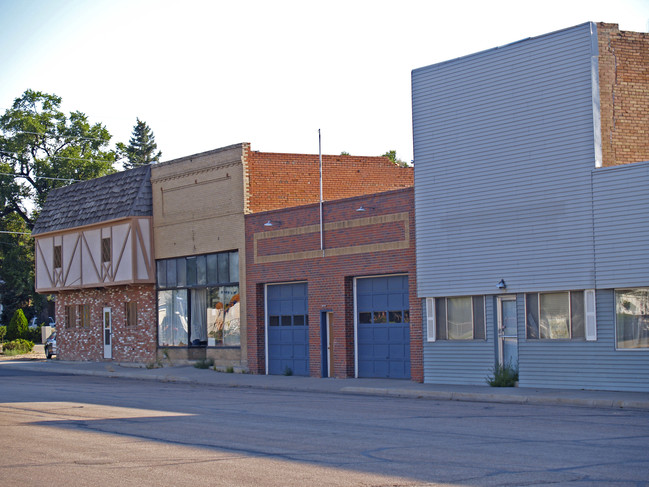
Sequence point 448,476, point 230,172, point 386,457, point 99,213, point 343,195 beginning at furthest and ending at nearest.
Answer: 1. point 99,213
2. point 343,195
3. point 230,172
4. point 386,457
5. point 448,476

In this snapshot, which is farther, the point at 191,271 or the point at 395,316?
the point at 191,271

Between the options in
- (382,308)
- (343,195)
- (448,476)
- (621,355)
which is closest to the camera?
(448,476)

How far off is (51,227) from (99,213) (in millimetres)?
4957

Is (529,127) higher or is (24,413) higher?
(529,127)

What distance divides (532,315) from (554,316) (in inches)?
25.4

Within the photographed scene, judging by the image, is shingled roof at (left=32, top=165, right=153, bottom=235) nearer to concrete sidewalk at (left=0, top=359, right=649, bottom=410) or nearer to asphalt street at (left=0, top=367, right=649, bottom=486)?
concrete sidewalk at (left=0, top=359, right=649, bottom=410)

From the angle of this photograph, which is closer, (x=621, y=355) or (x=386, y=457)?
(x=386, y=457)

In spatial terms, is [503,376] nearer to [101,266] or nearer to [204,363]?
[204,363]

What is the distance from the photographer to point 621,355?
21297 millimetres

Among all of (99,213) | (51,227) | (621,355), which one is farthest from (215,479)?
(51,227)

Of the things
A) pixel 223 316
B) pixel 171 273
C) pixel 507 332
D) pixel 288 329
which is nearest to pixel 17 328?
pixel 171 273

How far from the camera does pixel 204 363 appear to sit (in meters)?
34.6

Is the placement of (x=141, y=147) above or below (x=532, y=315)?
above

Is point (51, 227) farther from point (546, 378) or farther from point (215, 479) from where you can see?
point (215, 479)
